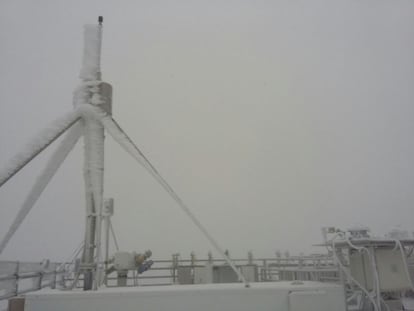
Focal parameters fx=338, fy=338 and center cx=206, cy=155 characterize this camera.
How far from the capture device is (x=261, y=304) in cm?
310

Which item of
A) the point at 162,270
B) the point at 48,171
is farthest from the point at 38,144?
the point at 162,270

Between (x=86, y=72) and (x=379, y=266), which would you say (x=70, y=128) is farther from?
(x=379, y=266)

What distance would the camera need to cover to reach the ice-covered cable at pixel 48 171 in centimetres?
383

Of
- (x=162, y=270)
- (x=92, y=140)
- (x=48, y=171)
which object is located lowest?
(x=162, y=270)

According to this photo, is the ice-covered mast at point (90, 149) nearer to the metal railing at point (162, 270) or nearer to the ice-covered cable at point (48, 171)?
the ice-covered cable at point (48, 171)

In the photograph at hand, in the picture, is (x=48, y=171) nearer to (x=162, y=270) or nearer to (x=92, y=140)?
(x=92, y=140)

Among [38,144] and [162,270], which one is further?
[162,270]

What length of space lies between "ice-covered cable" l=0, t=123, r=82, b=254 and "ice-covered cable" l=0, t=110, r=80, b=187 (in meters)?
0.17

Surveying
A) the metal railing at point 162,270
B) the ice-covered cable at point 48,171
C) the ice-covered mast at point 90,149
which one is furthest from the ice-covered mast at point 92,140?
the metal railing at point 162,270

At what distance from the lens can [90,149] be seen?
3.88m

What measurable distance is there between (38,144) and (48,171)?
14.9 inches

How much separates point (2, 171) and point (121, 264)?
2.83 metres

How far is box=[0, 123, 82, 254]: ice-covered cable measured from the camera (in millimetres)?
3828

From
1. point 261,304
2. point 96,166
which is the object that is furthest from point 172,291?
point 96,166
